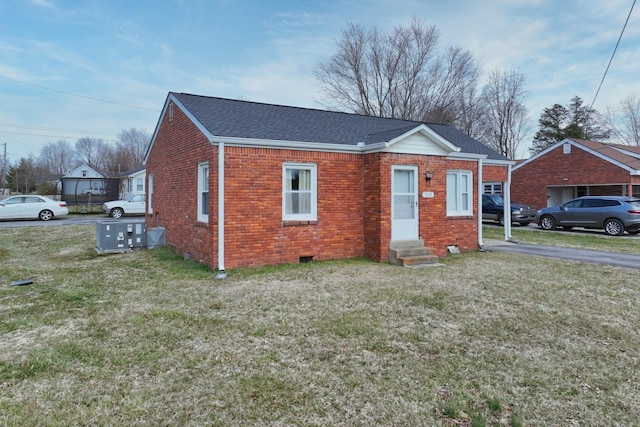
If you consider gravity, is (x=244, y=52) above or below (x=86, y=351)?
above

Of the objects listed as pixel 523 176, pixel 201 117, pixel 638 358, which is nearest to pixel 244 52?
pixel 201 117

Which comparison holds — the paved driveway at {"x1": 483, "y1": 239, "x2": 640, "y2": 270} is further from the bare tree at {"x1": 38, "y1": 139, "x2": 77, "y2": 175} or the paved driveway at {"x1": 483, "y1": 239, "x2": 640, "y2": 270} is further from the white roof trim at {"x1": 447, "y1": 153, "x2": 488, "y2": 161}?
the bare tree at {"x1": 38, "y1": 139, "x2": 77, "y2": 175}

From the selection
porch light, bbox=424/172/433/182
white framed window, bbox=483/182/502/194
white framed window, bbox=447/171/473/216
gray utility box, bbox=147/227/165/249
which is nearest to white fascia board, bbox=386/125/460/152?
porch light, bbox=424/172/433/182

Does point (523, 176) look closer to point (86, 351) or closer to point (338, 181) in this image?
point (338, 181)

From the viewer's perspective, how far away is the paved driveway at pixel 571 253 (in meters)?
9.83

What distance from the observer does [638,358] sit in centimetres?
406

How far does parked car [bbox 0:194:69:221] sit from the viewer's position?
67.3 feet

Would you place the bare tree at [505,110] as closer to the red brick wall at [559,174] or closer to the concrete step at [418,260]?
the red brick wall at [559,174]

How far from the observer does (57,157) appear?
70.1 meters

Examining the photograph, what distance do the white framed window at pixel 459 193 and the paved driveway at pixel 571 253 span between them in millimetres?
1574

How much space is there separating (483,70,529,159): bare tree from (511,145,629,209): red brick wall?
1144 cm

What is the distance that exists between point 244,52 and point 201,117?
10610 mm

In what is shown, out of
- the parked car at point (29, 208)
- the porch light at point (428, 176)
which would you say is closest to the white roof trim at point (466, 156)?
the porch light at point (428, 176)

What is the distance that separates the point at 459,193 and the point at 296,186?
5.49 m
